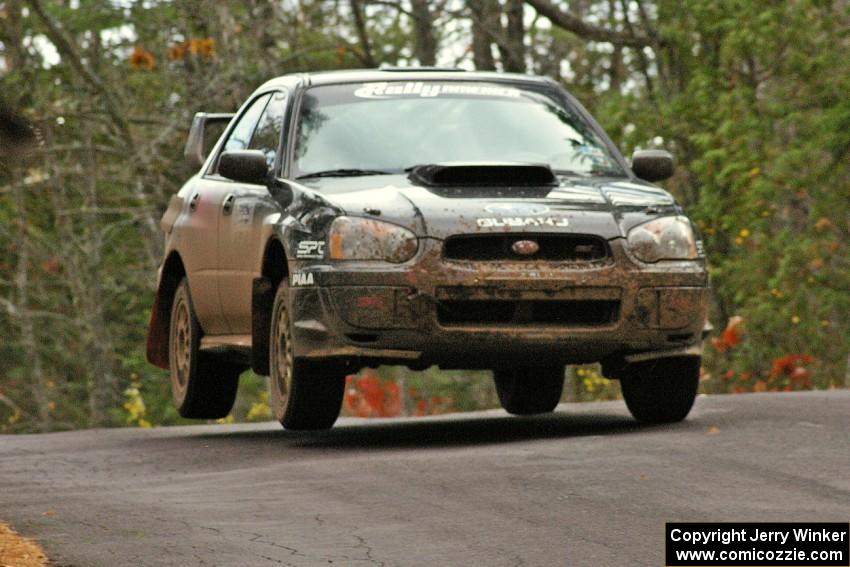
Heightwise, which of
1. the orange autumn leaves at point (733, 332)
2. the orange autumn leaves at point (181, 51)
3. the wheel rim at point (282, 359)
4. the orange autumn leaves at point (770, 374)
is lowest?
the orange autumn leaves at point (770, 374)

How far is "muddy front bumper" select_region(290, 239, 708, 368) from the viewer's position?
33.4ft

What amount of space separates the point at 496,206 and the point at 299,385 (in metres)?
1.35

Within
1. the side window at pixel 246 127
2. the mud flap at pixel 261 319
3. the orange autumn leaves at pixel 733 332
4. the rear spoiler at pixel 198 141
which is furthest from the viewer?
the orange autumn leaves at pixel 733 332

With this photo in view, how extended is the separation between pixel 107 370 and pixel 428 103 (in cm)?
1965

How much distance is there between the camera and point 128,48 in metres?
28.7

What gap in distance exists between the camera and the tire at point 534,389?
1370 cm

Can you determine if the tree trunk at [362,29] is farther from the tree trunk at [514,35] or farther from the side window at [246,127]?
the side window at [246,127]

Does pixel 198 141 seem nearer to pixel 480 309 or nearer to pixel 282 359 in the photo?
pixel 282 359

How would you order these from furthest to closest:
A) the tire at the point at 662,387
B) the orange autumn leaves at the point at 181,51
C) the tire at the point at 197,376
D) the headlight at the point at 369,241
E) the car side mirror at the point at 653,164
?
the orange autumn leaves at the point at 181,51, the tire at the point at 197,376, the car side mirror at the point at 653,164, the tire at the point at 662,387, the headlight at the point at 369,241

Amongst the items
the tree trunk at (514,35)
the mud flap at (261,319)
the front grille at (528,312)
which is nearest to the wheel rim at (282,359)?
the mud flap at (261,319)

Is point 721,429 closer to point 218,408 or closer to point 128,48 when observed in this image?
point 218,408

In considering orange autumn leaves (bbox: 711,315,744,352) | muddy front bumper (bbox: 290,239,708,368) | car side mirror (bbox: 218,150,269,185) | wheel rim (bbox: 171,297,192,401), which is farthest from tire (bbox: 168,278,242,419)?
orange autumn leaves (bbox: 711,315,744,352)

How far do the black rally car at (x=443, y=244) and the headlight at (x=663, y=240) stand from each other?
0.01m

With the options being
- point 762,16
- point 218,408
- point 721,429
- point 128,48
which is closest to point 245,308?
point 218,408
